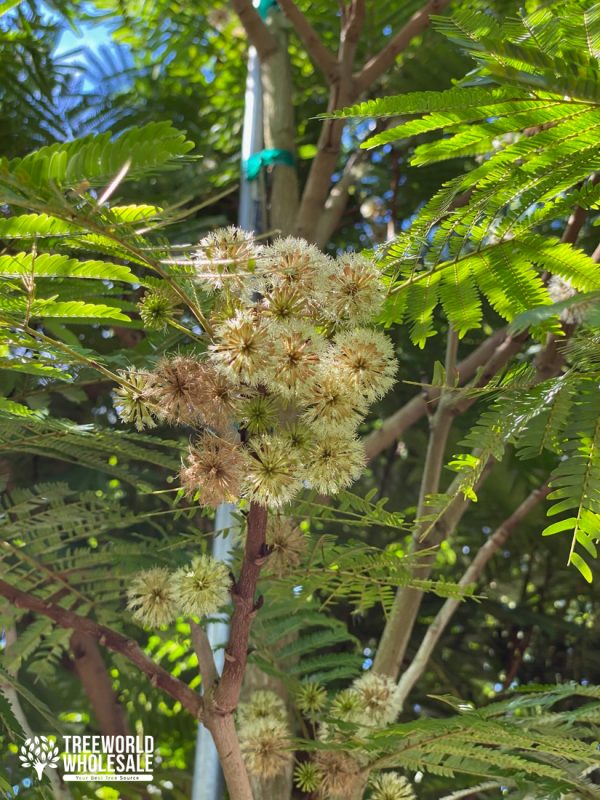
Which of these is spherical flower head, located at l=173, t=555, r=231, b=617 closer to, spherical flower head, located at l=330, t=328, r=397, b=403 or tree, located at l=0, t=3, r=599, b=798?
tree, located at l=0, t=3, r=599, b=798

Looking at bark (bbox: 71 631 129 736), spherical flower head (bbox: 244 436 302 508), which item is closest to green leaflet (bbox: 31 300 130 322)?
spherical flower head (bbox: 244 436 302 508)

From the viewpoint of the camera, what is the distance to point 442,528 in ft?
4.77

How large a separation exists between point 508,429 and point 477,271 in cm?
21

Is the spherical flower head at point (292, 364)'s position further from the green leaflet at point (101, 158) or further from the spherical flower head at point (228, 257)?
the green leaflet at point (101, 158)

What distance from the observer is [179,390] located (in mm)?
803

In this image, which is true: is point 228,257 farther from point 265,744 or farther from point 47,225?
point 265,744

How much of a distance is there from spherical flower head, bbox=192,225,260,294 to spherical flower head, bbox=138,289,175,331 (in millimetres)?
56

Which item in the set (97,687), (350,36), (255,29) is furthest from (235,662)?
(255,29)

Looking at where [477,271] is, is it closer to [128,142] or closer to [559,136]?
→ [559,136]

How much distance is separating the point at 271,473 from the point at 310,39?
4.08ft

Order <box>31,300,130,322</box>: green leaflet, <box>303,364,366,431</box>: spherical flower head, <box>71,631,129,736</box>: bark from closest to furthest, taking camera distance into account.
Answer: <box>303,364,366,431</box>: spherical flower head → <box>31,300,130,322</box>: green leaflet → <box>71,631,129,736</box>: bark

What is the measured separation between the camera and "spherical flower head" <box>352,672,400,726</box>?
116 cm

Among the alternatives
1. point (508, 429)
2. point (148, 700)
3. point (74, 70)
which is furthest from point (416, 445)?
point (508, 429)

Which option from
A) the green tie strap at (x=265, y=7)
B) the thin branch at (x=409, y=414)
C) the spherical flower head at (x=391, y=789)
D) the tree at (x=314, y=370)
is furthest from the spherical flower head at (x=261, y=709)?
the green tie strap at (x=265, y=7)
